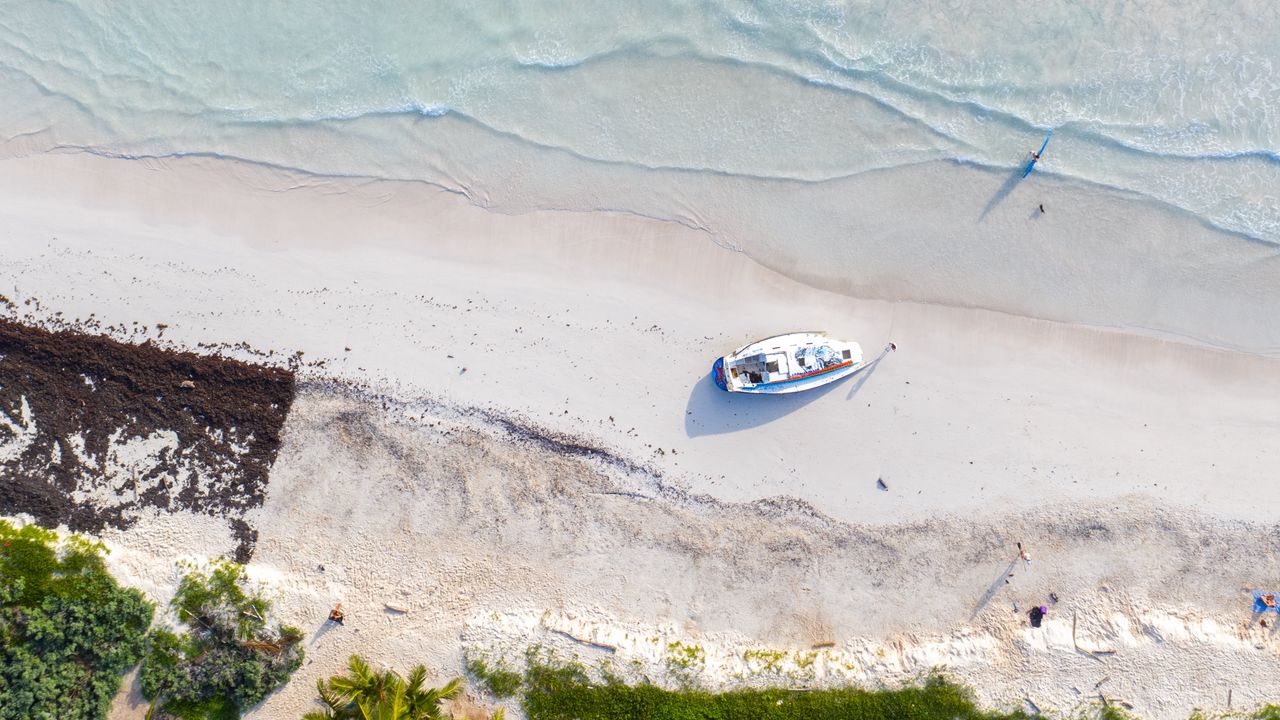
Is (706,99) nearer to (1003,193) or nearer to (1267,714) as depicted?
(1003,193)

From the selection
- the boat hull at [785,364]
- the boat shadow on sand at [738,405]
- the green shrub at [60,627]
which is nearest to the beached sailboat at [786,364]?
the boat hull at [785,364]

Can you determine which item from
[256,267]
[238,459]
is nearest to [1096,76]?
[256,267]

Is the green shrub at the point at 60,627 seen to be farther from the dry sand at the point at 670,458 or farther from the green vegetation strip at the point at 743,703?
the green vegetation strip at the point at 743,703

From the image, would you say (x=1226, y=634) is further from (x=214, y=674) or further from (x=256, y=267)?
(x=256, y=267)

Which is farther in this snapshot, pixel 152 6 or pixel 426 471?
pixel 152 6

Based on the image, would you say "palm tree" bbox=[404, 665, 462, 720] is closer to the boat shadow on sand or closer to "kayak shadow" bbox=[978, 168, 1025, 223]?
the boat shadow on sand

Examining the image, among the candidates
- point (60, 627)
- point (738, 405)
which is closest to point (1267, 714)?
point (738, 405)
